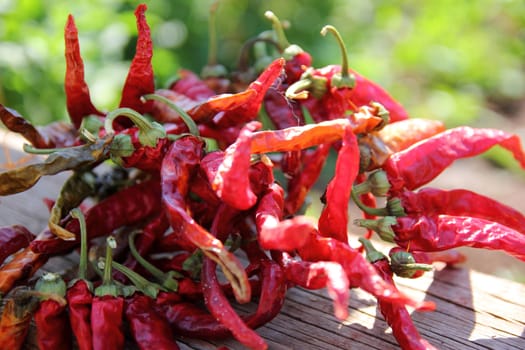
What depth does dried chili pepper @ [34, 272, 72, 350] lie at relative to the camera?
2.10m

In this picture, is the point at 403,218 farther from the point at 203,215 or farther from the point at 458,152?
the point at 203,215

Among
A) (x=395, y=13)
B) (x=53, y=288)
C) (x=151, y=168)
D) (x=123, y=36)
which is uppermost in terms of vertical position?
(x=395, y=13)

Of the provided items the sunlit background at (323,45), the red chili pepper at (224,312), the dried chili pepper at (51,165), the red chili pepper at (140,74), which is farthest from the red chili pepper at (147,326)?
the sunlit background at (323,45)

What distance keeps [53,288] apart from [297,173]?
0.97 meters

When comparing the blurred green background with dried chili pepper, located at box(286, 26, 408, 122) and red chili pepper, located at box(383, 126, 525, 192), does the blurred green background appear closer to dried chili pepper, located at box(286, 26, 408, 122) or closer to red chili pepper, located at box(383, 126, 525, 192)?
dried chili pepper, located at box(286, 26, 408, 122)

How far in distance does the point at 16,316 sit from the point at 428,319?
136 cm

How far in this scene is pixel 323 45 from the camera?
17.8 ft

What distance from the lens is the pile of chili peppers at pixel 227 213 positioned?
1916mm

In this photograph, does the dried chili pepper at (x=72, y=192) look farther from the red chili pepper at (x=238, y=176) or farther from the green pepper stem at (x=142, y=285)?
the red chili pepper at (x=238, y=176)

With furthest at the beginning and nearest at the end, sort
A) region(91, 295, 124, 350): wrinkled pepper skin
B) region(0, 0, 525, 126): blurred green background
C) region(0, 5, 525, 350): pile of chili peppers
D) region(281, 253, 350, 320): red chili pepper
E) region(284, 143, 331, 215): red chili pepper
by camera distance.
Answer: region(0, 0, 525, 126): blurred green background → region(284, 143, 331, 215): red chili pepper → region(91, 295, 124, 350): wrinkled pepper skin → region(0, 5, 525, 350): pile of chili peppers → region(281, 253, 350, 320): red chili pepper

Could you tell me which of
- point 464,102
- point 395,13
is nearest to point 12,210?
point 464,102

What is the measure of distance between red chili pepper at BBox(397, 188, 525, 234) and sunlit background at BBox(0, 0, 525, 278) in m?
2.57

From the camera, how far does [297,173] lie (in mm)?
2564

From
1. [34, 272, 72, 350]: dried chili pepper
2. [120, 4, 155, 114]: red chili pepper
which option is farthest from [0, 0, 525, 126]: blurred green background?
[34, 272, 72, 350]: dried chili pepper
